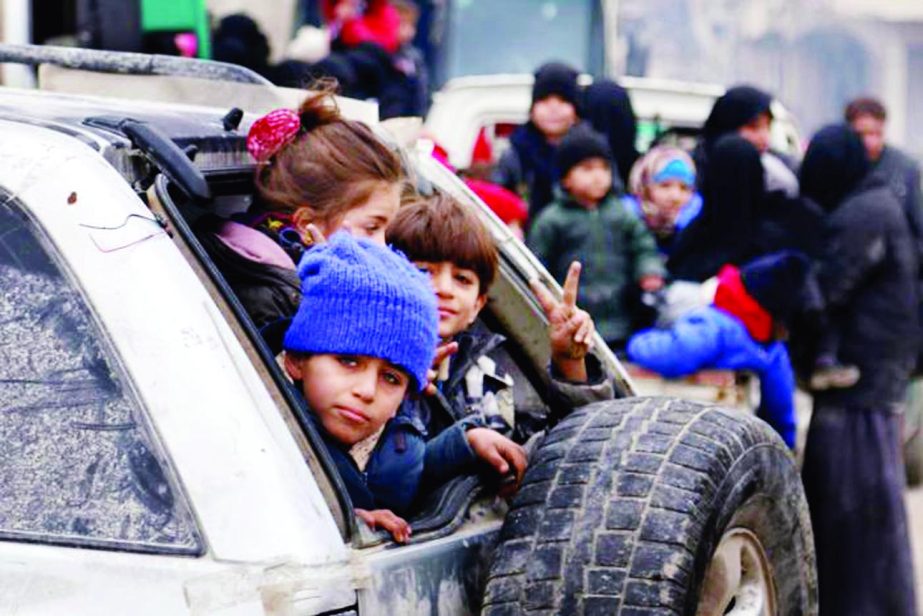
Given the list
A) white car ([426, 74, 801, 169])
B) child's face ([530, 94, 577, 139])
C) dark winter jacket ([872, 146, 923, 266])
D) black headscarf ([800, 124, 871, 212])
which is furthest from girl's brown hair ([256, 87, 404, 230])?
white car ([426, 74, 801, 169])

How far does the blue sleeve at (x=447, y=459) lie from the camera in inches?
134

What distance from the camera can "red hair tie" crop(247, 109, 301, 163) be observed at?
3672mm

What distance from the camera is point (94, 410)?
2637 millimetres

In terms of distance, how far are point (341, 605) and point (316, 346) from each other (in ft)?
1.80

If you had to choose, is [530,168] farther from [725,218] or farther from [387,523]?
[387,523]

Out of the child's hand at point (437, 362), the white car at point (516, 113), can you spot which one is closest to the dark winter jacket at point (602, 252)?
the white car at point (516, 113)

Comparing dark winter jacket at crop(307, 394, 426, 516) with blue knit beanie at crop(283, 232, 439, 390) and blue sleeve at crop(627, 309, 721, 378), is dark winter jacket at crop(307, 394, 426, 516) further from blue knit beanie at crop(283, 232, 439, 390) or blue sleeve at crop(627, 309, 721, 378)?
blue sleeve at crop(627, 309, 721, 378)

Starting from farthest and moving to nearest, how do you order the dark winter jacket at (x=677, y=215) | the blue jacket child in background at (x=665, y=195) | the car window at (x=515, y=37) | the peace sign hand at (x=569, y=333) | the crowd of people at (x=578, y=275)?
the car window at (x=515, y=37) → the blue jacket child in background at (x=665, y=195) → the dark winter jacket at (x=677, y=215) → the peace sign hand at (x=569, y=333) → the crowd of people at (x=578, y=275)

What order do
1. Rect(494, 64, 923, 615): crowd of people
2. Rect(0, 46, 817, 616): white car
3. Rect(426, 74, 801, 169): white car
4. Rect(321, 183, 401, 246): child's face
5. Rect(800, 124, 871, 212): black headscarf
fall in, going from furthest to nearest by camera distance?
Rect(426, 74, 801, 169): white car, Rect(800, 124, 871, 212): black headscarf, Rect(494, 64, 923, 615): crowd of people, Rect(321, 183, 401, 246): child's face, Rect(0, 46, 817, 616): white car

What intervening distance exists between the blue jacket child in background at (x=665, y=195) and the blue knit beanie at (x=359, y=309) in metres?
4.95

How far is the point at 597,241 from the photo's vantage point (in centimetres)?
748

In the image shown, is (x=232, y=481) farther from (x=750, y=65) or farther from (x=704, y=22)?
(x=750, y=65)

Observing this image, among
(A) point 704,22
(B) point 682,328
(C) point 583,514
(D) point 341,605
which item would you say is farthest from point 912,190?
(A) point 704,22

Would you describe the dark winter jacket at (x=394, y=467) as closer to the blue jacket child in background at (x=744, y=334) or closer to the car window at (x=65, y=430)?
the car window at (x=65, y=430)
